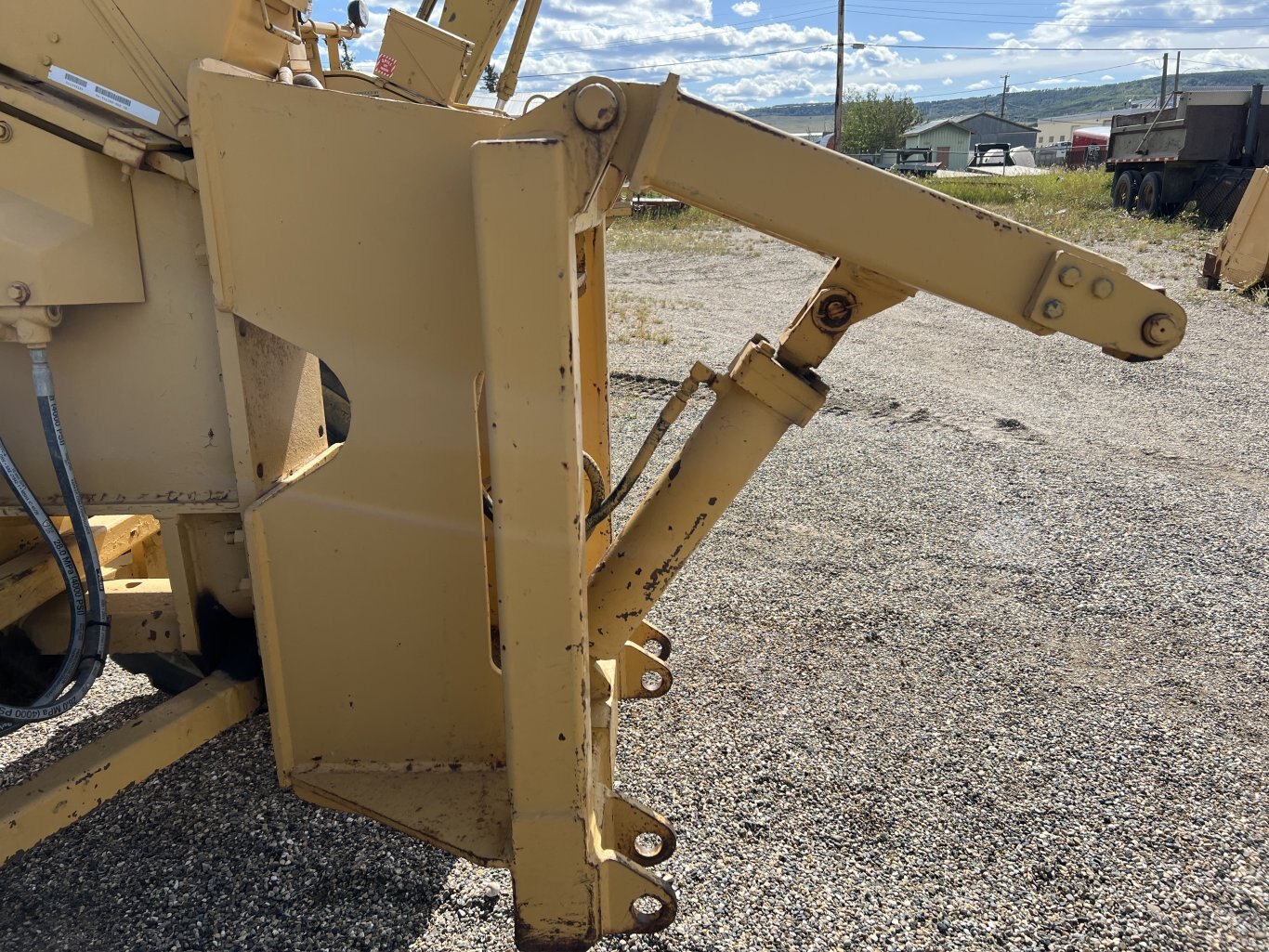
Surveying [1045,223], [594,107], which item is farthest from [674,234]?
[594,107]

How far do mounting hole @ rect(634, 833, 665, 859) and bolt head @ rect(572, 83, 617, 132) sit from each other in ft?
5.26

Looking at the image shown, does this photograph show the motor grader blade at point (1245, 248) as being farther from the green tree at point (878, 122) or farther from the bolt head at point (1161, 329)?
the green tree at point (878, 122)

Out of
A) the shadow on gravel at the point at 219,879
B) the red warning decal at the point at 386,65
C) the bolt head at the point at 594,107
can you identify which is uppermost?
the red warning decal at the point at 386,65

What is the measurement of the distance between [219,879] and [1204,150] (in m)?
19.4

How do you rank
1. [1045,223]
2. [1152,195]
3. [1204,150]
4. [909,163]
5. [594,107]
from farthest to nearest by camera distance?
1. [909,163]
2. [1045,223]
3. [1152,195]
4. [1204,150]
5. [594,107]

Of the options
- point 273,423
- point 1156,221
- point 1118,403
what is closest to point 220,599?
point 273,423

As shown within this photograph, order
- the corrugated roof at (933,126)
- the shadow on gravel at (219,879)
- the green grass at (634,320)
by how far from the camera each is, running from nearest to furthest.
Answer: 1. the shadow on gravel at (219,879)
2. the green grass at (634,320)
3. the corrugated roof at (933,126)

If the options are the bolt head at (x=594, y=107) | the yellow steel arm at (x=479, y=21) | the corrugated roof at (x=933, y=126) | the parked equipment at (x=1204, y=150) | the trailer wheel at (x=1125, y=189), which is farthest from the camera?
the corrugated roof at (x=933, y=126)

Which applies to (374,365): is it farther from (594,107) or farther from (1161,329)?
(1161,329)

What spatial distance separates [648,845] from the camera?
7.26ft

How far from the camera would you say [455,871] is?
8.21 ft

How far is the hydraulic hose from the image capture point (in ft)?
6.02

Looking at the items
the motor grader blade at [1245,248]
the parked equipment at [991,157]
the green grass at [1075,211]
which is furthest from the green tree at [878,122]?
the motor grader blade at [1245,248]

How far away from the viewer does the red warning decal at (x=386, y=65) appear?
4.70m
